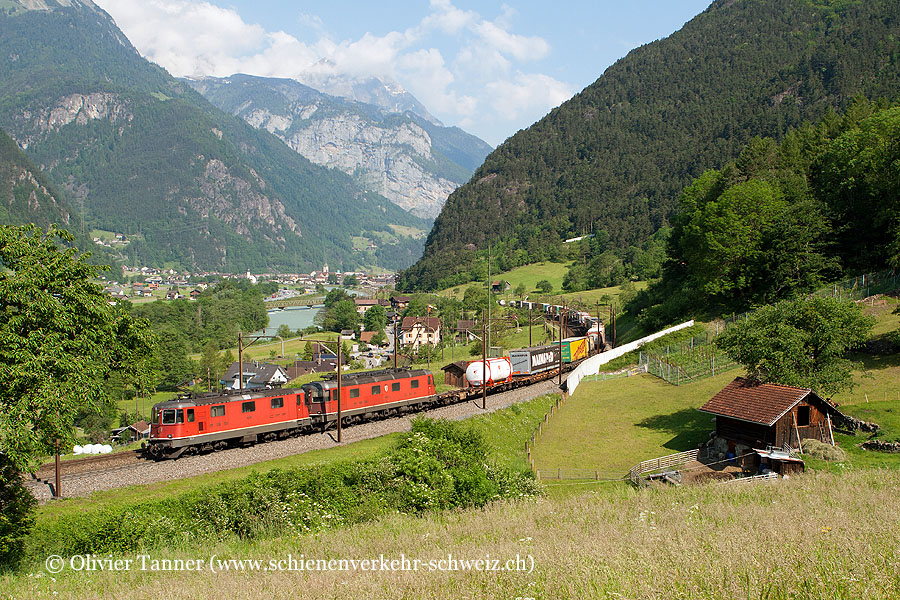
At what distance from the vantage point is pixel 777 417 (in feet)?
91.9

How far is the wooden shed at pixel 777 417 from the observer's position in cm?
2855

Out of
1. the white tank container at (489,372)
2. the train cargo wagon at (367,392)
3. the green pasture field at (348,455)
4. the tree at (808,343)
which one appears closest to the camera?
the green pasture field at (348,455)

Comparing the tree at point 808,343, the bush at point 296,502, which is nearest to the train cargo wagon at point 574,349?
the tree at point 808,343

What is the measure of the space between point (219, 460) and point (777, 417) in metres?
26.8

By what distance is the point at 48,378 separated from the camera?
1558cm

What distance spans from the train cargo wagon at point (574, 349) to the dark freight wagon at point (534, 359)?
7.85 ft

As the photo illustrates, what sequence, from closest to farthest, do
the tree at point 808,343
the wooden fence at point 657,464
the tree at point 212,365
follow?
the wooden fence at point 657,464, the tree at point 808,343, the tree at point 212,365

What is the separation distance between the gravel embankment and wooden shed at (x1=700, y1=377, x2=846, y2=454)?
16.6m

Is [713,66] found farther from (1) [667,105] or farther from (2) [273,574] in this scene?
(2) [273,574]

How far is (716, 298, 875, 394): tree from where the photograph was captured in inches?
1213

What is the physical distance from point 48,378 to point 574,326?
82.4m

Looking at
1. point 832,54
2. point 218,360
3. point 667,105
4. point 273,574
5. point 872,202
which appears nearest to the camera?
point 273,574

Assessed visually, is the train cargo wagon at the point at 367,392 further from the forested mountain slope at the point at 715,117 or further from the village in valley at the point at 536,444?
the forested mountain slope at the point at 715,117

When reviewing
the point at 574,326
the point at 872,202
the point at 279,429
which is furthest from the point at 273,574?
the point at 574,326
